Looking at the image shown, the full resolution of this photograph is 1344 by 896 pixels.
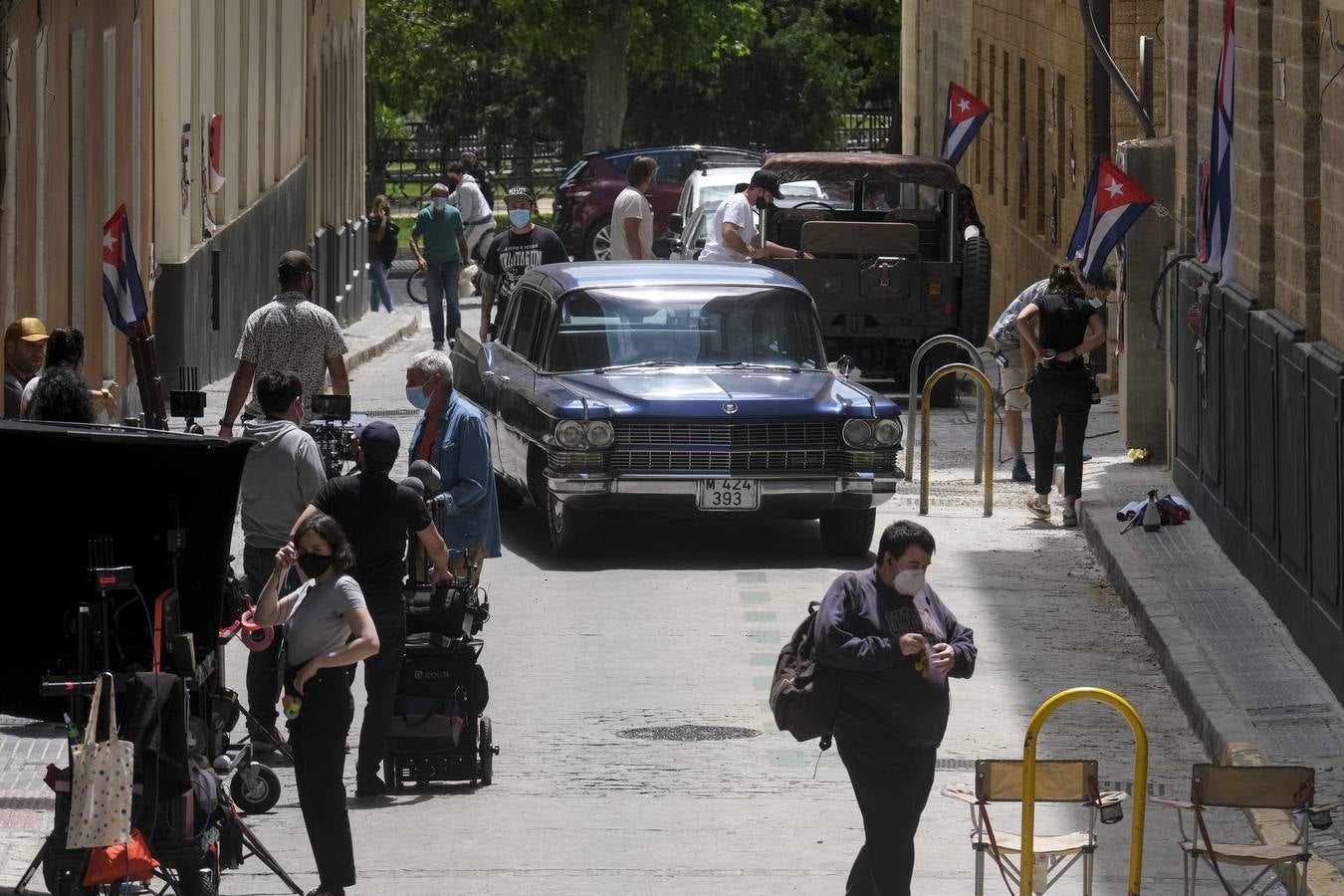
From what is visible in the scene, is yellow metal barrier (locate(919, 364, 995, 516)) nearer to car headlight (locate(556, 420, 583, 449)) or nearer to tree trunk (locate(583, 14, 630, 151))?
car headlight (locate(556, 420, 583, 449))

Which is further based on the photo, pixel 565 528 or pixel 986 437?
pixel 986 437

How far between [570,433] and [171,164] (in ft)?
27.2

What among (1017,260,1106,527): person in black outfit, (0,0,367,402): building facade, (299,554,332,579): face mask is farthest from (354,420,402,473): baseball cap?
(1017,260,1106,527): person in black outfit

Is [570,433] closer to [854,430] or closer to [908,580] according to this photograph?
[854,430]

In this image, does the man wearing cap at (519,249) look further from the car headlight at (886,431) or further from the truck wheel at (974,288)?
the car headlight at (886,431)

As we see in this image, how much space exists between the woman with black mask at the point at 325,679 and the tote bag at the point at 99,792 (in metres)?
1.20

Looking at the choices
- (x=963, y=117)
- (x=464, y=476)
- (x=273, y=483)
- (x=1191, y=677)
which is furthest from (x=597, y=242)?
(x=273, y=483)

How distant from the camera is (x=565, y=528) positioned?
1645 cm

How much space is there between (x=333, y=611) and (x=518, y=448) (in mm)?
7616

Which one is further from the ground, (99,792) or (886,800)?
(99,792)

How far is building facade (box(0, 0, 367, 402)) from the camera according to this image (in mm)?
17016

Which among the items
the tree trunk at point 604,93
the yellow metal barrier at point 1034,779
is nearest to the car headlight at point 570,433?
the yellow metal barrier at point 1034,779

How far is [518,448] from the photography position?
17062 millimetres

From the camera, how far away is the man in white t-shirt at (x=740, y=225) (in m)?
23.3
